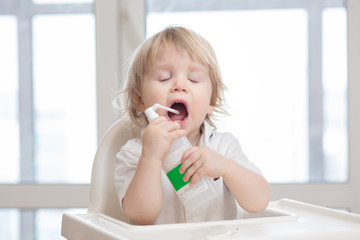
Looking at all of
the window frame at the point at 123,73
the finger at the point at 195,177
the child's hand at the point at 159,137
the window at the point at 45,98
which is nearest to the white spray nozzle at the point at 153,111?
the child's hand at the point at 159,137

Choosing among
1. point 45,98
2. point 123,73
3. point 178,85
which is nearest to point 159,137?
point 178,85

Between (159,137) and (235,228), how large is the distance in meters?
0.20

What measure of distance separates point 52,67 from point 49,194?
1.69 feet

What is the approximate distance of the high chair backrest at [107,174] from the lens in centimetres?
100

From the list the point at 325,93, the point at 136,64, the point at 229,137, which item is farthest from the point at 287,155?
A: the point at 136,64

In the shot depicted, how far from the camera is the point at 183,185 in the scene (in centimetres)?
78

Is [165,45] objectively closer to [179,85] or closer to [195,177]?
[179,85]

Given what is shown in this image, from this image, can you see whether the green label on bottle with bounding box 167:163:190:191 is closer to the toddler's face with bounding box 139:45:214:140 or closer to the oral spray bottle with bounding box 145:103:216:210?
the oral spray bottle with bounding box 145:103:216:210

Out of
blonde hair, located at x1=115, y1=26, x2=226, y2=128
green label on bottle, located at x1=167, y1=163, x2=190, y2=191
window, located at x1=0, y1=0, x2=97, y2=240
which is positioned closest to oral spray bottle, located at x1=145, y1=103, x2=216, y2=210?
green label on bottle, located at x1=167, y1=163, x2=190, y2=191

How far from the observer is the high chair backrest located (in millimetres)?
996

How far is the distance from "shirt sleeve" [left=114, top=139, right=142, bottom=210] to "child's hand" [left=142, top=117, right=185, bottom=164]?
14 centimetres

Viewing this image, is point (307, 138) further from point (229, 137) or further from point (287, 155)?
point (229, 137)

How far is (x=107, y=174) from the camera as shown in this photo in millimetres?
1029

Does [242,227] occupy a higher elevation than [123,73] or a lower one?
lower
